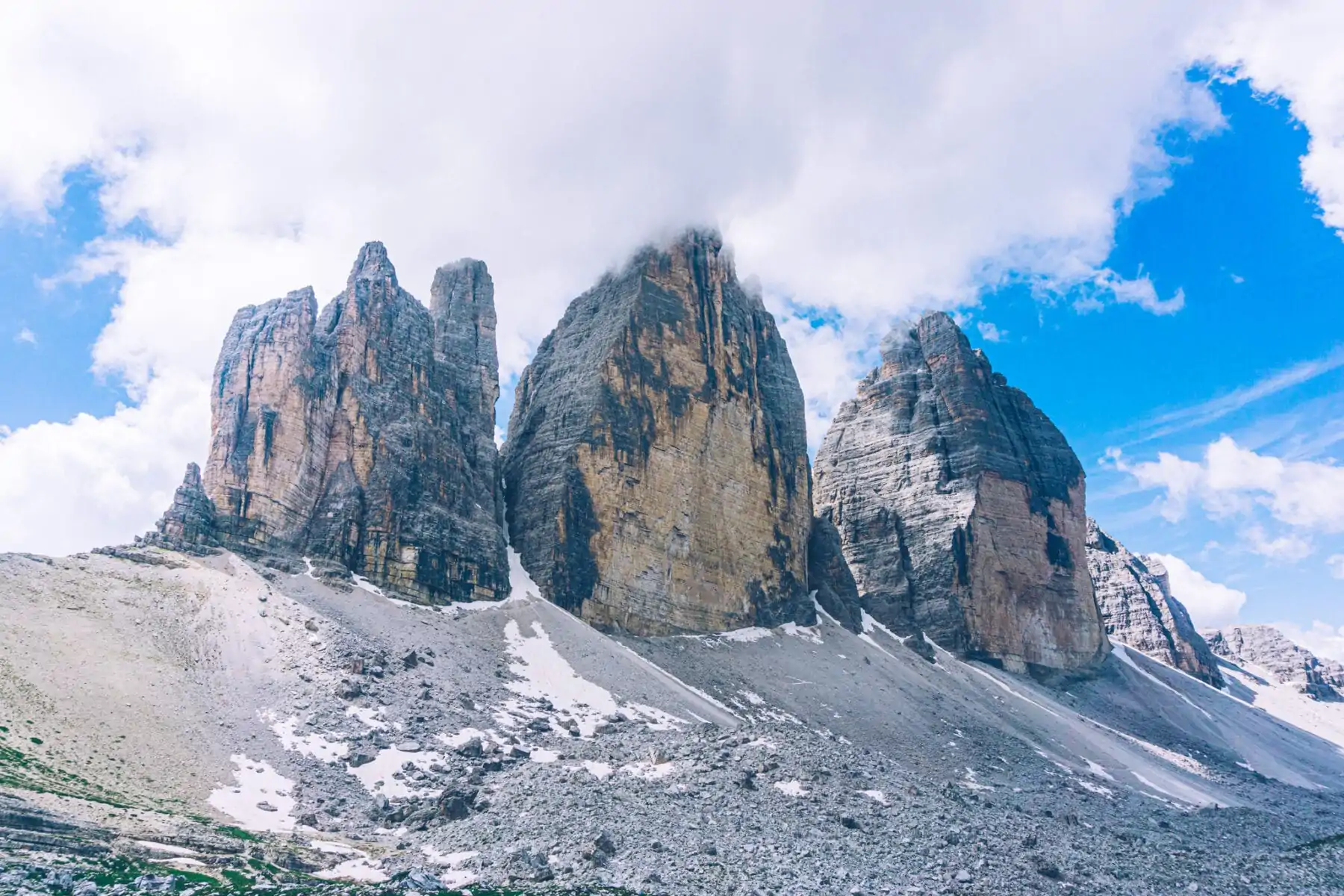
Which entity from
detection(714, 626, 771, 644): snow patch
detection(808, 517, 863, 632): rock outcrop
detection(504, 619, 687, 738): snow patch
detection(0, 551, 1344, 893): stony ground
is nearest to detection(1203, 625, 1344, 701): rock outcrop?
detection(808, 517, 863, 632): rock outcrop

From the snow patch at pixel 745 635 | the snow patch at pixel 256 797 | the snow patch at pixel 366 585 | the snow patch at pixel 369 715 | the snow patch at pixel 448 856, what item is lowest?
the snow patch at pixel 448 856

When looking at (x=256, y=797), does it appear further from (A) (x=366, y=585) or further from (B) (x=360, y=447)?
(B) (x=360, y=447)

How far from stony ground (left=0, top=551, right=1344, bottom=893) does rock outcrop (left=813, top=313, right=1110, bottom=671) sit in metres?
32.0

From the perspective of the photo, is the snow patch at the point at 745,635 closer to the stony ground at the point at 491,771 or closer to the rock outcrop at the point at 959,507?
the stony ground at the point at 491,771

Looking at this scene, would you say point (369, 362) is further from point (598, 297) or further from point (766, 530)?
point (766, 530)

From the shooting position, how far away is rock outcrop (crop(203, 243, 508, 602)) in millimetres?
65938

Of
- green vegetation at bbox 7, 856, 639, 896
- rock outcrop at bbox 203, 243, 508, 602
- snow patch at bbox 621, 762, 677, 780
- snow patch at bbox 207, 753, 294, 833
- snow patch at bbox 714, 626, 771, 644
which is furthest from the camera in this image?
snow patch at bbox 714, 626, 771, 644

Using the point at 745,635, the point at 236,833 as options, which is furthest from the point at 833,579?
the point at 236,833

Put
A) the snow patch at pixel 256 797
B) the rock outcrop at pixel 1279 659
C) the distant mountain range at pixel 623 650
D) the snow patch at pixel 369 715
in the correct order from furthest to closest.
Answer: the rock outcrop at pixel 1279 659
the snow patch at pixel 369 715
the snow patch at pixel 256 797
the distant mountain range at pixel 623 650

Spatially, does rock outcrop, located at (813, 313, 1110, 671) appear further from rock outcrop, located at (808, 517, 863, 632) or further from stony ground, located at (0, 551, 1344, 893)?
stony ground, located at (0, 551, 1344, 893)

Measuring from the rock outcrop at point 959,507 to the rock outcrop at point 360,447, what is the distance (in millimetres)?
51087

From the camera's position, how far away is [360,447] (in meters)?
71.1

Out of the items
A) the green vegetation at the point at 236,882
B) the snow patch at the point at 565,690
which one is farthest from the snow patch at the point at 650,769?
the green vegetation at the point at 236,882

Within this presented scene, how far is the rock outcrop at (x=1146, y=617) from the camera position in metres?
136
